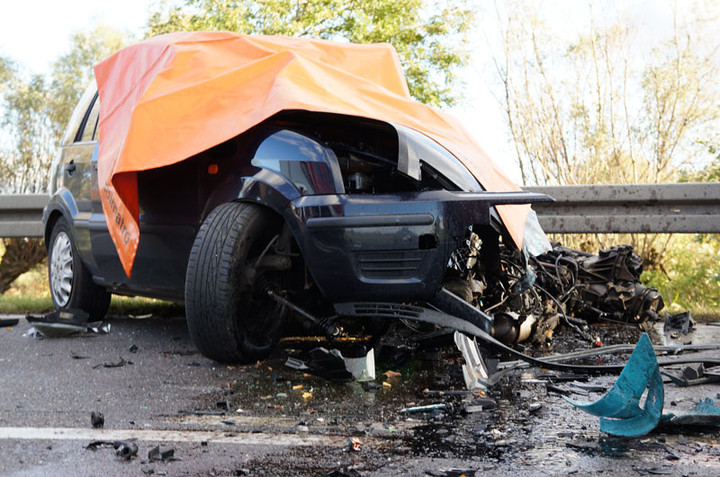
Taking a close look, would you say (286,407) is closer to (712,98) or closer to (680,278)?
(680,278)

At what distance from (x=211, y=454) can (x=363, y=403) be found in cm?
93

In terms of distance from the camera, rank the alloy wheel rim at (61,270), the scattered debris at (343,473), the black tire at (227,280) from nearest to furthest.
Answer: the scattered debris at (343,473), the black tire at (227,280), the alloy wheel rim at (61,270)

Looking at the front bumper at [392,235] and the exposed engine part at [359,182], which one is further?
the exposed engine part at [359,182]

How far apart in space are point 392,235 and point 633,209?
412 centimetres

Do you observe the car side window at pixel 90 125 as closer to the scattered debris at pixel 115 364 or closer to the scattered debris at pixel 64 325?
the scattered debris at pixel 64 325

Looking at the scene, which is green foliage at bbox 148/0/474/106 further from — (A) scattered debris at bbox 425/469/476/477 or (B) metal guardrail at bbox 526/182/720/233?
(A) scattered debris at bbox 425/469/476/477

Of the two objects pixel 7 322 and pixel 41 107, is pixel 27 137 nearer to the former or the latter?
pixel 41 107

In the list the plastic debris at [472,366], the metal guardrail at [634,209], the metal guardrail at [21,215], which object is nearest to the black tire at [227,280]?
the plastic debris at [472,366]

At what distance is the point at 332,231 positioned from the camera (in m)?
3.83

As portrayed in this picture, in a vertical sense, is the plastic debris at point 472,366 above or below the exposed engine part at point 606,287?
below

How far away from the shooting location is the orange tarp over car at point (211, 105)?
4117 millimetres

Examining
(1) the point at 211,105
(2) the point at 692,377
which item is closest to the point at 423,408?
(2) the point at 692,377

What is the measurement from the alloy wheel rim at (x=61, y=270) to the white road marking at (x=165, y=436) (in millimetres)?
3165

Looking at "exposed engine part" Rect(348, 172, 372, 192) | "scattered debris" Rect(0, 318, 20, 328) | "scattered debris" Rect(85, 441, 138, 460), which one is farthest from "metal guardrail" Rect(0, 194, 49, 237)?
"scattered debris" Rect(85, 441, 138, 460)
